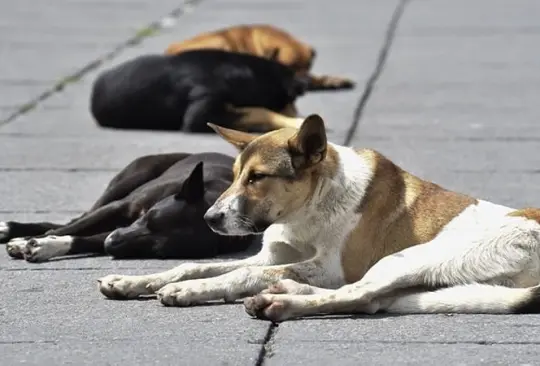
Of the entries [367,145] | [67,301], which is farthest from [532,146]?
[67,301]

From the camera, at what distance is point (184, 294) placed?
7.13 m

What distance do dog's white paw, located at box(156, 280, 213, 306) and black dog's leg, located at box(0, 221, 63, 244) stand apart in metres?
2.07

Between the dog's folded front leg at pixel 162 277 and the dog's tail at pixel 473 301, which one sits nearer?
the dog's tail at pixel 473 301

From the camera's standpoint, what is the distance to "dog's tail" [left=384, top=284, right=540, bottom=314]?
6844 mm

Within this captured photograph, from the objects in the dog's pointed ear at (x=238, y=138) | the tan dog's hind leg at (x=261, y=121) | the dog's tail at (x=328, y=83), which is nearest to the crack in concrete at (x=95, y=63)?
the tan dog's hind leg at (x=261, y=121)

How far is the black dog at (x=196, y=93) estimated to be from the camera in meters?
12.7

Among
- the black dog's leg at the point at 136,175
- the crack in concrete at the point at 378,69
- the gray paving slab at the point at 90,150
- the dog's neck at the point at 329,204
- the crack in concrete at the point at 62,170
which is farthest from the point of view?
the crack in concrete at the point at 378,69

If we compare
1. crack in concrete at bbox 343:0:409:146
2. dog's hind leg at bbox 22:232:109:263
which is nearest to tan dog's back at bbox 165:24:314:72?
crack in concrete at bbox 343:0:409:146

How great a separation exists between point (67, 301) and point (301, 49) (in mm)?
7935

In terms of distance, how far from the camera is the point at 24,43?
17.9 metres

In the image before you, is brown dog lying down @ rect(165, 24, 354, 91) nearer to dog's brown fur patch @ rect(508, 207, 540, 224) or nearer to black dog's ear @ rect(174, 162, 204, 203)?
black dog's ear @ rect(174, 162, 204, 203)

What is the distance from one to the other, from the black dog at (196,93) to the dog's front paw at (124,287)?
526 cm

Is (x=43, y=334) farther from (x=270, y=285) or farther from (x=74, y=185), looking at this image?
(x=74, y=185)

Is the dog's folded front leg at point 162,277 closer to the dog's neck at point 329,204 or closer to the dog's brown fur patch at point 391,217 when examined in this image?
the dog's neck at point 329,204
